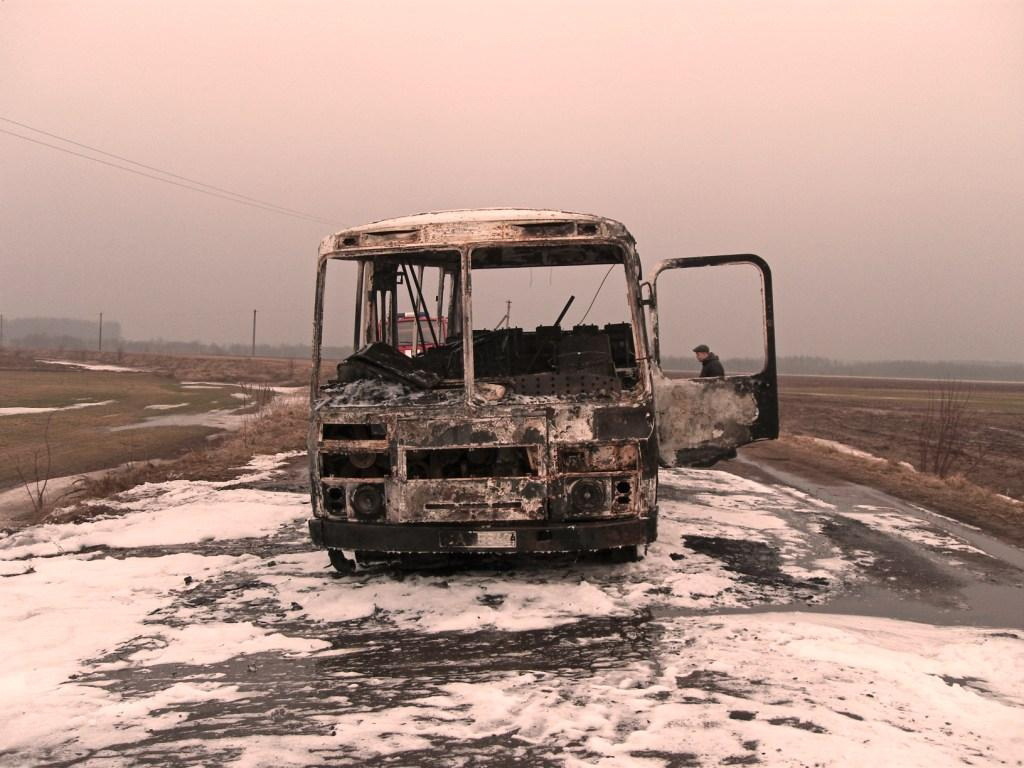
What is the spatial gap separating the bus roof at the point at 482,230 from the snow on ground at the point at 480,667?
261 centimetres

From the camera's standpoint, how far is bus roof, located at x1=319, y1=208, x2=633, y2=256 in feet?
17.5

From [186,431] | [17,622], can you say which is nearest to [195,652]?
[17,622]

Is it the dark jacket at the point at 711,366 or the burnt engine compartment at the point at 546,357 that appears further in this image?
the dark jacket at the point at 711,366

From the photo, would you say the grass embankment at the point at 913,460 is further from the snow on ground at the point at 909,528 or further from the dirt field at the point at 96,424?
the dirt field at the point at 96,424

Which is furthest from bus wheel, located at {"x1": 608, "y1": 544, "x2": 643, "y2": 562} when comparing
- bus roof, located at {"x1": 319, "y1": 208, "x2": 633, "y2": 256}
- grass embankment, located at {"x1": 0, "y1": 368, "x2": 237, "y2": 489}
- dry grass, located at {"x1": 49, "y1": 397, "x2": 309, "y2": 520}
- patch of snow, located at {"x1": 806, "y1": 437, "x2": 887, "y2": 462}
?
patch of snow, located at {"x1": 806, "y1": 437, "x2": 887, "y2": 462}

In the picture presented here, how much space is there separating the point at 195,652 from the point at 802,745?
329 cm

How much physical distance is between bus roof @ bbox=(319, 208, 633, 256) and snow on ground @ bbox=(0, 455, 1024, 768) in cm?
261

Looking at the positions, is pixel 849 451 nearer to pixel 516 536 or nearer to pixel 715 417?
pixel 715 417

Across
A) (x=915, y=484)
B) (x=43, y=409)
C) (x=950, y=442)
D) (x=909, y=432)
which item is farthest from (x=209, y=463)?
(x=909, y=432)

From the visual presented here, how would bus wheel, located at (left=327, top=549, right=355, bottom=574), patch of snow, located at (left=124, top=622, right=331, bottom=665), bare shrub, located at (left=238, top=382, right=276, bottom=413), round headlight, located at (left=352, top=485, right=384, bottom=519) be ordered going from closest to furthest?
1. patch of snow, located at (left=124, top=622, right=331, bottom=665)
2. round headlight, located at (left=352, top=485, right=384, bottom=519)
3. bus wheel, located at (left=327, top=549, right=355, bottom=574)
4. bare shrub, located at (left=238, top=382, right=276, bottom=413)

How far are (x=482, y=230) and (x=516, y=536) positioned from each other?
2.23 metres

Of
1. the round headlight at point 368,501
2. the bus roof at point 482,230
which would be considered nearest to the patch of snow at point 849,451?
the bus roof at point 482,230

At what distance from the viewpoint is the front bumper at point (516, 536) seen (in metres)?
4.98

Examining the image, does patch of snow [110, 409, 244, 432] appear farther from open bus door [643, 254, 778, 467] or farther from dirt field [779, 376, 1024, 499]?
dirt field [779, 376, 1024, 499]
